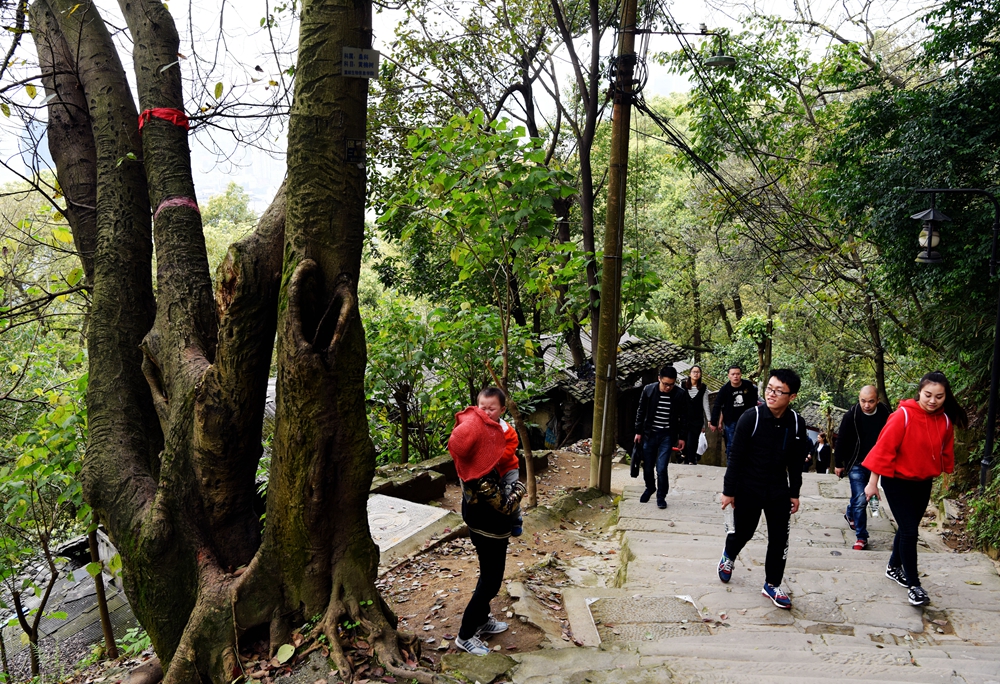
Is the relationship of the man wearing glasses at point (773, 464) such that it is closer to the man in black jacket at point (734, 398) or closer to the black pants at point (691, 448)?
the man in black jacket at point (734, 398)

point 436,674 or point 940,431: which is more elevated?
point 940,431

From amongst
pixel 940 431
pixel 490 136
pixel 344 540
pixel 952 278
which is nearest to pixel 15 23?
pixel 490 136

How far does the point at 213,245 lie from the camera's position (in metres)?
24.4

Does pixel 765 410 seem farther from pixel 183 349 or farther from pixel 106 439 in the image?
pixel 106 439

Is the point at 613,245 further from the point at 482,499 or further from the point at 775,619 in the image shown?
the point at 482,499

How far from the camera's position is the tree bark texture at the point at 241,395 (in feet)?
12.7

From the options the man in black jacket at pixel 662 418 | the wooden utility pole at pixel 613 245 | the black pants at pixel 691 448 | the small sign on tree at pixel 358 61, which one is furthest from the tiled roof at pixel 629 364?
the small sign on tree at pixel 358 61

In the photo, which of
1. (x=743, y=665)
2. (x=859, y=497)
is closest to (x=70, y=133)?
(x=743, y=665)

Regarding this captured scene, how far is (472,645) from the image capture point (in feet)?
13.9

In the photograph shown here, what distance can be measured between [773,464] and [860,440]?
2116 mm

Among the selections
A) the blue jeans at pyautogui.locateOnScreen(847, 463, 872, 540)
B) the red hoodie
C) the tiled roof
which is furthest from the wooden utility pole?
the tiled roof

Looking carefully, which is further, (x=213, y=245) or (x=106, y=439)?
(x=213, y=245)

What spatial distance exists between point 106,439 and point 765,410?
468 centimetres

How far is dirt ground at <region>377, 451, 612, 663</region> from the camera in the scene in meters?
4.59
